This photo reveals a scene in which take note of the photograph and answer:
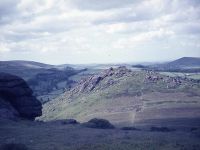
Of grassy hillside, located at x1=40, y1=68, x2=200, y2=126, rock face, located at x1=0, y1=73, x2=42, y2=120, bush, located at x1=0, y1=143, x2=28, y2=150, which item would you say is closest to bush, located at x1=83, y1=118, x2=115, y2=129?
rock face, located at x1=0, y1=73, x2=42, y2=120

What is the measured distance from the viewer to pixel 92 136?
166 ft

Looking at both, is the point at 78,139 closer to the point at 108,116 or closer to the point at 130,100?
the point at 108,116

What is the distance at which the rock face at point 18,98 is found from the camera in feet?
245

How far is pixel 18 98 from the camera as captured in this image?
7619cm

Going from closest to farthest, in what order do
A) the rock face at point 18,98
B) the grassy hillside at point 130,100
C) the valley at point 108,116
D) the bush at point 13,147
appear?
the bush at point 13,147 < the valley at point 108,116 < the rock face at point 18,98 < the grassy hillside at point 130,100

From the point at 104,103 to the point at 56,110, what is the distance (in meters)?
25.8

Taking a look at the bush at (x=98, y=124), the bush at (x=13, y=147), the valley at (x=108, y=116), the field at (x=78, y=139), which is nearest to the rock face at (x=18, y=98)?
the valley at (x=108, y=116)

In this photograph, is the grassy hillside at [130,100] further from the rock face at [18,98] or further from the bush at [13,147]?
the bush at [13,147]

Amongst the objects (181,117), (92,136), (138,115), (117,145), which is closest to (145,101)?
(138,115)

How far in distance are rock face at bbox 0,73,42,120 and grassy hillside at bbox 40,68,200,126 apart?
121 ft

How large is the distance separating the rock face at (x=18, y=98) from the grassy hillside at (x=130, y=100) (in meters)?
37.0

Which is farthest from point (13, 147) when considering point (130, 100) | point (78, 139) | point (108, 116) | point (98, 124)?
point (130, 100)

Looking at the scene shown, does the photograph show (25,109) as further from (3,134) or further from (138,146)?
(138,146)

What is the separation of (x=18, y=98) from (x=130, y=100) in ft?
282
